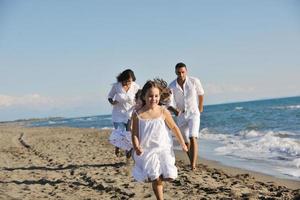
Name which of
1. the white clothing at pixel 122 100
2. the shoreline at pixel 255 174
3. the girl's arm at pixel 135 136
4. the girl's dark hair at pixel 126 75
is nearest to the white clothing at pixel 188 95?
the girl's dark hair at pixel 126 75

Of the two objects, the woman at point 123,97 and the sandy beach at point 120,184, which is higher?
the woman at point 123,97

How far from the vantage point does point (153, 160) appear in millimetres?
4312

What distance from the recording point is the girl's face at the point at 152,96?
452 centimetres

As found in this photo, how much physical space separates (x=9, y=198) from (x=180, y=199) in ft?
7.95

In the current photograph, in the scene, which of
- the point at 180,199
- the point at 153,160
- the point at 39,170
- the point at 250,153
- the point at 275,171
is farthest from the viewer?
the point at 250,153

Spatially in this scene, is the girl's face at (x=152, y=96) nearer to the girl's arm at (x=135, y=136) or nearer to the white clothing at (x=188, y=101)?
→ the girl's arm at (x=135, y=136)

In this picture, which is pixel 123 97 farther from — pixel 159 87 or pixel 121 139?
pixel 159 87

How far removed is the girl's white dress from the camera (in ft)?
14.1

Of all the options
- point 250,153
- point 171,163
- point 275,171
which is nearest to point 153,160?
point 171,163

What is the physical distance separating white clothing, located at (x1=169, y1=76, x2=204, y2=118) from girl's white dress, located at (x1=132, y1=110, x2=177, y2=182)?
2322 mm

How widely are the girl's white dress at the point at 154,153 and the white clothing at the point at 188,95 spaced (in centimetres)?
232

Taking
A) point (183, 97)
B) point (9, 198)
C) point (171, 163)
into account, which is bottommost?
point (9, 198)

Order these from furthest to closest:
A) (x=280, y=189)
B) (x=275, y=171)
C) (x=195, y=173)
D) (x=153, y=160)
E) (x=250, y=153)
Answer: (x=250, y=153) → (x=275, y=171) → (x=195, y=173) → (x=280, y=189) → (x=153, y=160)

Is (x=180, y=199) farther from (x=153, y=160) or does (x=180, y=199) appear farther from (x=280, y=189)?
(x=280, y=189)
